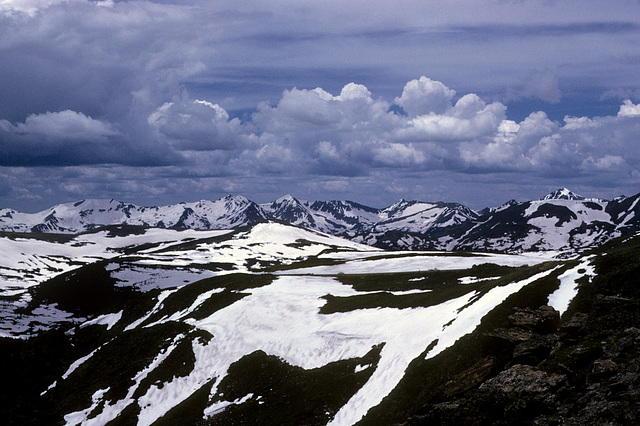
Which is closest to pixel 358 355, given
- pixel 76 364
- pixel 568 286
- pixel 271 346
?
pixel 271 346

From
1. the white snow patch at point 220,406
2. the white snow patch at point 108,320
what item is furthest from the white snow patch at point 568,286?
the white snow patch at point 108,320

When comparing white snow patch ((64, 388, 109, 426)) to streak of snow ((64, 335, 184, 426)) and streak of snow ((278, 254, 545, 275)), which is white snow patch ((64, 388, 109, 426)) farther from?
streak of snow ((278, 254, 545, 275))

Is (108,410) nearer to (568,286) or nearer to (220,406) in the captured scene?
(220,406)

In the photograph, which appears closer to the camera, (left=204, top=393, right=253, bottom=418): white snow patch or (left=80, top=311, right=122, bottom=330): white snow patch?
(left=204, top=393, right=253, bottom=418): white snow patch

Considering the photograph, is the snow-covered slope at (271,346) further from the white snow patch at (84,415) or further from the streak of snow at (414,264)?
the streak of snow at (414,264)

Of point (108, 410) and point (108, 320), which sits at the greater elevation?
point (108, 410)

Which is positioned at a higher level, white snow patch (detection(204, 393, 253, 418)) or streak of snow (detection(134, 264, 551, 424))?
streak of snow (detection(134, 264, 551, 424))

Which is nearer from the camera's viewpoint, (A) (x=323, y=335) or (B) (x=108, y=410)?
(B) (x=108, y=410)

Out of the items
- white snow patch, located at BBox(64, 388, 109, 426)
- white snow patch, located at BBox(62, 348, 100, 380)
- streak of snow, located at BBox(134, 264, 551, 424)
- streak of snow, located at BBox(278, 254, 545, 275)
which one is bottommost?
white snow patch, located at BBox(62, 348, 100, 380)

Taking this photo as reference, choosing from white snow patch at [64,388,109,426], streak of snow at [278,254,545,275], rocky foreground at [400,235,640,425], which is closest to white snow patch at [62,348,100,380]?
white snow patch at [64,388,109,426]

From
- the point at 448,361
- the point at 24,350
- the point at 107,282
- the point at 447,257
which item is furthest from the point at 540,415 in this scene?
the point at 107,282

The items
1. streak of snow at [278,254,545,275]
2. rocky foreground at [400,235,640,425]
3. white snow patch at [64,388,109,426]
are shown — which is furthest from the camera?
streak of snow at [278,254,545,275]

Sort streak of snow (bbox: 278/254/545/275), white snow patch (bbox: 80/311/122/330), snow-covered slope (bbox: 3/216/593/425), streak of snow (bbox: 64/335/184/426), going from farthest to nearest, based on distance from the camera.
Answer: streak of snow (bbox: 278/254/545/275) < white snow patch (bbox: 80/311/122/330) < streak of snow (bbox: 64/335/184/426) < snow-covered slope (bbox: 3/216/593/425)

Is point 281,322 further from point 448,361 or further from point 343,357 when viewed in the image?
point 448,361
